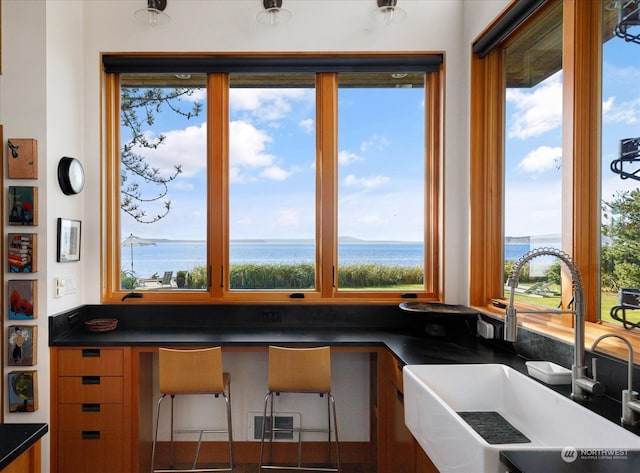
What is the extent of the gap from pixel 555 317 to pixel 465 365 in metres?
0.54

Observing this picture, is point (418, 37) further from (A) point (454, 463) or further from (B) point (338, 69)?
(A) point (454, 463)

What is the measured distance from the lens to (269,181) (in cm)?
302

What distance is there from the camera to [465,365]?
76.0 inches

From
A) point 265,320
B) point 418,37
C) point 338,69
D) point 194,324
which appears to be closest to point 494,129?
point 418,37

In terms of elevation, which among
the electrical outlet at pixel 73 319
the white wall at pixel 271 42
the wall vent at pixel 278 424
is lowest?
the wall vent at pixel 278 424

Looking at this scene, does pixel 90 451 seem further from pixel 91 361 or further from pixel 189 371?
pixel 189 371

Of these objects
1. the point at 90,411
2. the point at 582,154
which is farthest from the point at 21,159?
the point at 582,154

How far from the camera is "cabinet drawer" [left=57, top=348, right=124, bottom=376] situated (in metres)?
2.46

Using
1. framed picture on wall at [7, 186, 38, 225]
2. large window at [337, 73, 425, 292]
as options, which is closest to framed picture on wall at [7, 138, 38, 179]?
framed picture on wall at [7, 186, 38, 225]

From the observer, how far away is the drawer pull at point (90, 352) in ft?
8.09

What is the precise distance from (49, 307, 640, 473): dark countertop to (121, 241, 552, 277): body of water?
332 mm

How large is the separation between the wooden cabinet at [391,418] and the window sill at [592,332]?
670 millimetres

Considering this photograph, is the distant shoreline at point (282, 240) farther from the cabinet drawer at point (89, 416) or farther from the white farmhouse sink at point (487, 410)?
the white farmhouse sink at point (487, 410)

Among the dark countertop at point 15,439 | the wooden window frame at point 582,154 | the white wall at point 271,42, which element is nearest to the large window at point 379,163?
the white wall at point 271,42
